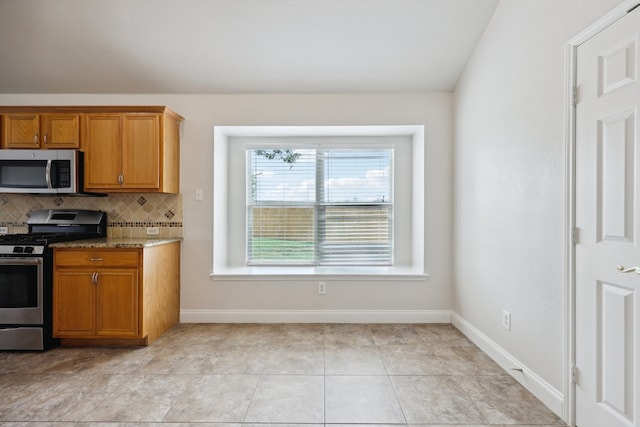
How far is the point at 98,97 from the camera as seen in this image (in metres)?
3.58

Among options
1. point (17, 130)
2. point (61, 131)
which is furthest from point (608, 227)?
point (17, 130)

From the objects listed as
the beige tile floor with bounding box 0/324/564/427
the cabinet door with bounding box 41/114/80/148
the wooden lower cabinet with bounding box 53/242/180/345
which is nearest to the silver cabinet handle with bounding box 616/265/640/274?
the beige tile floor with bounding box 0/324/564/427

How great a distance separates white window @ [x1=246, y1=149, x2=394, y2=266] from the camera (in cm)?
416

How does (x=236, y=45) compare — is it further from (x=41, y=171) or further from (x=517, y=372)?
(x=517, y=372)

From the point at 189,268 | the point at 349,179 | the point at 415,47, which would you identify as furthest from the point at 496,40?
the point at 189,268

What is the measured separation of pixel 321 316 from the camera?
3604 mm

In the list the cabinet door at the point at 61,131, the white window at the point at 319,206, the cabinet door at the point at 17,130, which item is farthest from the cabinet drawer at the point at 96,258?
the white window at the point at 319,206

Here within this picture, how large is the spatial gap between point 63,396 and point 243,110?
274 cm

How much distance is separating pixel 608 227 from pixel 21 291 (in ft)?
13.3

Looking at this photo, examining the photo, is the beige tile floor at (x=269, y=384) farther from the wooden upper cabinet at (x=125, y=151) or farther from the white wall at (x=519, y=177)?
the wooden upper cabinet at (x=125, y=151)

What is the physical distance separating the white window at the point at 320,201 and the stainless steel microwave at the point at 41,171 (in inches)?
57.3

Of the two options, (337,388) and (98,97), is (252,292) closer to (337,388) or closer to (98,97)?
(337,388)

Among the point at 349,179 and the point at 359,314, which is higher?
the point at 349,179

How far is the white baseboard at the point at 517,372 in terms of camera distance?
2033 millimetres
